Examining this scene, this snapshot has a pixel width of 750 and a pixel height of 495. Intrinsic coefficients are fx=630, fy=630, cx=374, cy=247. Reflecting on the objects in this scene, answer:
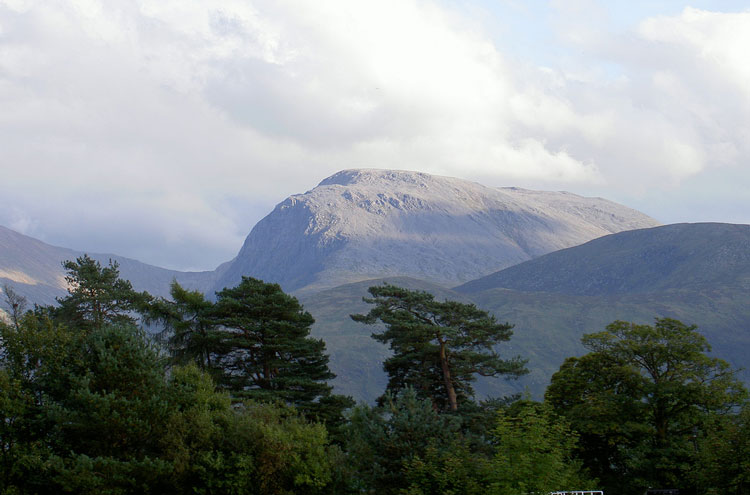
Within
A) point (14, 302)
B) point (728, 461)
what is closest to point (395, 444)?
point (728, 461)

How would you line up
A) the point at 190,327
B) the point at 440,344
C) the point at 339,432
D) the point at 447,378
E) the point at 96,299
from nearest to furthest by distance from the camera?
1. the point at 339,432
2. the point at 96,299
3. the point at 190,327
4. the point at 447,378
5. the point at 440,344

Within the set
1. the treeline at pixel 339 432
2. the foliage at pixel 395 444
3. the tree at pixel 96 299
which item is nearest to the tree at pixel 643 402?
the treeline at pixel 339 432

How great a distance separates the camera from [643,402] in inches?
1629

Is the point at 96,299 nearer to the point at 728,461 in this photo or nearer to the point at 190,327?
the point at 190,327

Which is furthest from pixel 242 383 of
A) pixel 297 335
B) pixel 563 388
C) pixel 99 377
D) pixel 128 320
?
pixel 563 388

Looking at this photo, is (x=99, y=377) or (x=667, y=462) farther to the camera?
(x=667, y=462)

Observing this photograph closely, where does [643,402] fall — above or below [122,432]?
above

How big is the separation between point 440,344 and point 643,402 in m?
17.9

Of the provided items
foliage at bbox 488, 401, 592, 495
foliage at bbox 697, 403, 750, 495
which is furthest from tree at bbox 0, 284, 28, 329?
foliage at bbox 697, 403, 750, 495

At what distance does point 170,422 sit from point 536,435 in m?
16.9

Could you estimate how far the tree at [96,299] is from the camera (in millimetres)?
50531

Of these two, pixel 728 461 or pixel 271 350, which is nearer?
pixel 728 461

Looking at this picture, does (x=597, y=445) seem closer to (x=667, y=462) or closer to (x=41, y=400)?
(x=667, y=462)

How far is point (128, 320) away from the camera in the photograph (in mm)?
50500
